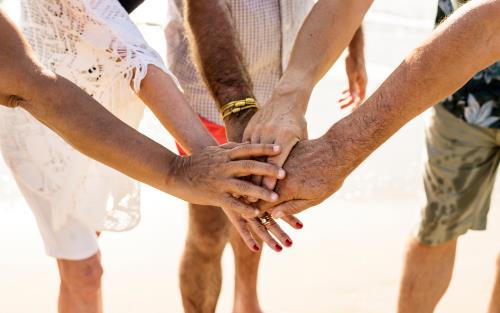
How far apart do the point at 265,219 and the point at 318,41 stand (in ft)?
2.06

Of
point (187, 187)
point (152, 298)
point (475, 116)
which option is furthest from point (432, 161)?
point (152, 298)

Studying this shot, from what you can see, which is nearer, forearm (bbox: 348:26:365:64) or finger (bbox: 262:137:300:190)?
finger (bbox: 262:137:300:190)

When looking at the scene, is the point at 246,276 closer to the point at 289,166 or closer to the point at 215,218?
the point at 215,218

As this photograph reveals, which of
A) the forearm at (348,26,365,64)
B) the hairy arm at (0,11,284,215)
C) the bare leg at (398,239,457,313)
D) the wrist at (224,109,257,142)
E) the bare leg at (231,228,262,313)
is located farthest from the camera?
the forearm at (348,26,365,64)

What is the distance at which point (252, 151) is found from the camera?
9.50ft

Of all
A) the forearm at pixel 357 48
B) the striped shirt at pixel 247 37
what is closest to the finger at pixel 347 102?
the forearm at pixel 357 48

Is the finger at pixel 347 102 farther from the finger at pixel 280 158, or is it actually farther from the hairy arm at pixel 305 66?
the finger at pixel 280 158

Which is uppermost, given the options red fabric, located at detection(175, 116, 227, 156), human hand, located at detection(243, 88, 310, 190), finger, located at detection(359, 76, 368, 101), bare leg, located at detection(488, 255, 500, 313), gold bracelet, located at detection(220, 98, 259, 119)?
finger, located at detection(359, 76, 368, 101)

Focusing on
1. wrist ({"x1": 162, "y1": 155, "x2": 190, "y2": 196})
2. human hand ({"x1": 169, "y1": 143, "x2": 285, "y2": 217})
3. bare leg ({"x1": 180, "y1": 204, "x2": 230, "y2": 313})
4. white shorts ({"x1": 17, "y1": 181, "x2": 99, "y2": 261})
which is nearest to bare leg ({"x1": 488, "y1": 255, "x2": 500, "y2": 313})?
bare leg ({"x1": 180, "y1": 204, "x2": 230, "y2": 313})

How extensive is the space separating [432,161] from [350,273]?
100 cm

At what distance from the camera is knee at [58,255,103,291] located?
129 inches

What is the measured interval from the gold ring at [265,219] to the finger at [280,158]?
0.12 meters

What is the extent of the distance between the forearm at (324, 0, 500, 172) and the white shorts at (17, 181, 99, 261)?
102 cm

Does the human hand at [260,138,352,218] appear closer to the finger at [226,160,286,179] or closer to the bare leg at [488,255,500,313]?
the finger at [226,160,286,179]
